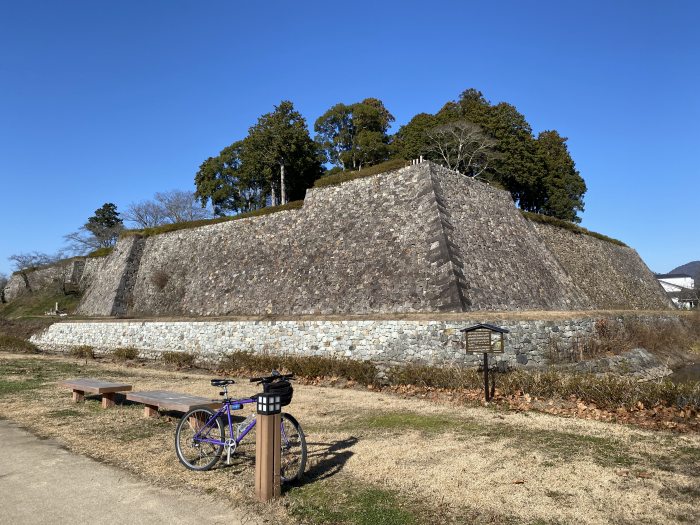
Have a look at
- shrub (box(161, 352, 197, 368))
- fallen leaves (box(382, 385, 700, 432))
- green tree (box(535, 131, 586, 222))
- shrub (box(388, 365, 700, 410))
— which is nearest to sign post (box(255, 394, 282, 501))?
fallen leaves (box(382, 385, 700, 432))

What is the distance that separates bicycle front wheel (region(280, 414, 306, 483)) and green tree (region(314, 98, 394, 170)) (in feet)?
117

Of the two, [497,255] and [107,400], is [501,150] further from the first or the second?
[107,400]

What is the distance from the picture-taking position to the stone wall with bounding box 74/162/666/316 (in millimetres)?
17047

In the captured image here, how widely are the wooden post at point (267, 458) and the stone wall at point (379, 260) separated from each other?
11.6 m

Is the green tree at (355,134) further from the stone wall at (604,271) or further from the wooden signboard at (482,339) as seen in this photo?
the wooden signboard at (482,339)

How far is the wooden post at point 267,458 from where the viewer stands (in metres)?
4.29

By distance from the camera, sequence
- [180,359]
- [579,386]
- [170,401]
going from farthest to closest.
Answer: [180,359]
[579,386]
[170,401]

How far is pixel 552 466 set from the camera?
5.09m

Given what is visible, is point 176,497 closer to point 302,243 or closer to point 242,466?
point 242,466

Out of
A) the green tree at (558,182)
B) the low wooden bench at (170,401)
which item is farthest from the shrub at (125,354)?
the green tree at (558,182)

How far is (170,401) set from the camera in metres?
7.00

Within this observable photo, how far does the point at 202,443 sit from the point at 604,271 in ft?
101

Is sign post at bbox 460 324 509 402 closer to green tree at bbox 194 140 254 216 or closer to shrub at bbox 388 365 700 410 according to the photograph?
shrub at bbox 388 365 700 410

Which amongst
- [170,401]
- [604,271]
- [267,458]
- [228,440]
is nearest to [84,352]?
[170,401]
